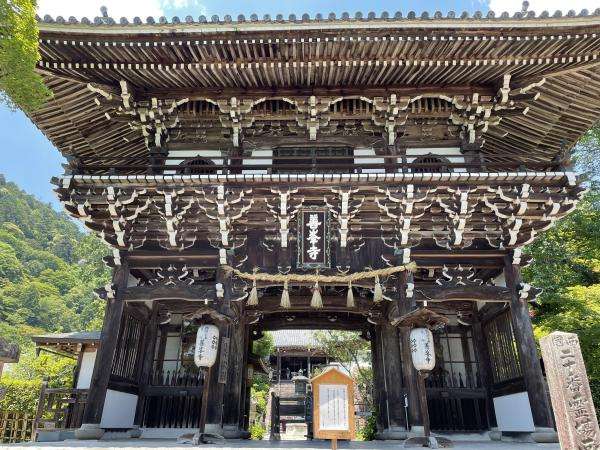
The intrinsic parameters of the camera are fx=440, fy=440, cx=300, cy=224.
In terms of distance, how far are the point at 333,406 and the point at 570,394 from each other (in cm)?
289

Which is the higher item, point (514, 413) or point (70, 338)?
point (70, 338)

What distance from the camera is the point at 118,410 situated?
9.90m

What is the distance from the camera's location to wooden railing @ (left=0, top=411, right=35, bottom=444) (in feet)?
49.2

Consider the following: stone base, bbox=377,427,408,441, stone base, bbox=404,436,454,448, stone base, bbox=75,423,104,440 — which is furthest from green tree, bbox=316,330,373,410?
stone base, bbox=75,423,104,440

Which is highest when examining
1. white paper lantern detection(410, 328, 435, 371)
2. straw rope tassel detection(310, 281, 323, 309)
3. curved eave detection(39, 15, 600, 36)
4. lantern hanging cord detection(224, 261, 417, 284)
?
curved eave detection(39, 15, 600, 36)

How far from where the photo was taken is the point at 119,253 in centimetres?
1009

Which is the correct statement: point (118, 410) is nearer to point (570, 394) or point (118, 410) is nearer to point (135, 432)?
point (135, 432)

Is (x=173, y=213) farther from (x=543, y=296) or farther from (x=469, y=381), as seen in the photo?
(x=543, y=296)

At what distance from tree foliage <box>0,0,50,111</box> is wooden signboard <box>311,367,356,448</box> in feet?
19.4

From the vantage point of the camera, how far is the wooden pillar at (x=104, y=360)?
874cm

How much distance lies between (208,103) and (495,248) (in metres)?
7.46

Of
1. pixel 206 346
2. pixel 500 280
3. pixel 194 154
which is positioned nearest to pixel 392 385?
pixel 500 280

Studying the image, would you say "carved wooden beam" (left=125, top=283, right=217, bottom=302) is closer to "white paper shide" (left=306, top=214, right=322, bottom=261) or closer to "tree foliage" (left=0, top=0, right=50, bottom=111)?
"white paper shide" (left=306, top=214, right=322, bottom=261)

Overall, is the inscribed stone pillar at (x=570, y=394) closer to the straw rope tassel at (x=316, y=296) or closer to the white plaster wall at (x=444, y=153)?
the straw rope tassel at (x=316, y=296)
